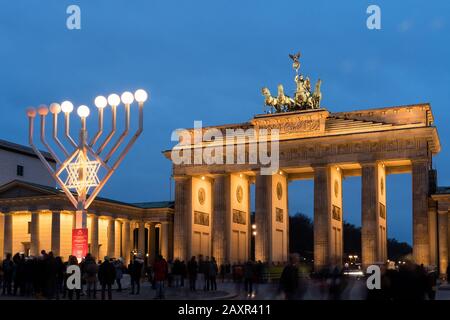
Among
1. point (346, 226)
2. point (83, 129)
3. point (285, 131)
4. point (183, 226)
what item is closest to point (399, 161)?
point (285, 131)

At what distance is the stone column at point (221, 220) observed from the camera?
6122 centimetres

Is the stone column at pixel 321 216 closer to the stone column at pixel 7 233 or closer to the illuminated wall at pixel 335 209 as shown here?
the illuminated wall at pixel 335 209

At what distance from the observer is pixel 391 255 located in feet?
511

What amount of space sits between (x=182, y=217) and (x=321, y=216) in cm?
1311

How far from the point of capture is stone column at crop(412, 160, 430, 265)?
175 ft

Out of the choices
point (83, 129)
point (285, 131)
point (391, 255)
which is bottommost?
point (391, 255)

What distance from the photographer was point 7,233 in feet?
202

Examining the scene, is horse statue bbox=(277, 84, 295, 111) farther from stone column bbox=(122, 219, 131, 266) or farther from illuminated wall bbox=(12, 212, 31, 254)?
illuminated wall bbox=(12, 212, 31, 254)

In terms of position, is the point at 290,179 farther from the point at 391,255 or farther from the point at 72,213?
the point at 391,255

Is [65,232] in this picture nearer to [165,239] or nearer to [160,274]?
[165,239]

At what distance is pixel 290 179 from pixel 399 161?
1244 centimetres

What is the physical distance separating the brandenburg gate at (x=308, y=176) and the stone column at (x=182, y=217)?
0.09 metres

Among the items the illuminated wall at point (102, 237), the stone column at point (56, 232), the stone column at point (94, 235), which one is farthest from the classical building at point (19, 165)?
the stone column at point (56, 232)
